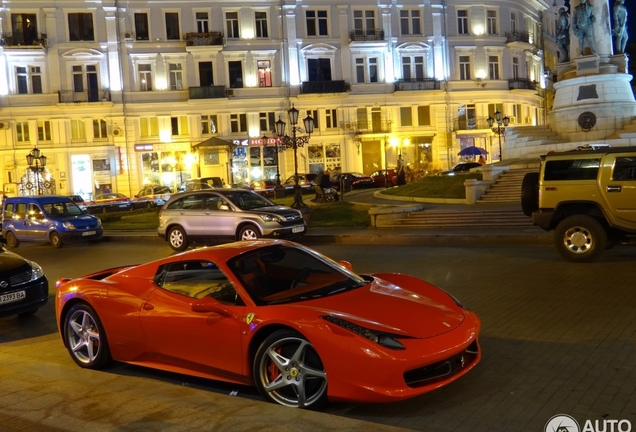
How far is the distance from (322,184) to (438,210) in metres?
8.75

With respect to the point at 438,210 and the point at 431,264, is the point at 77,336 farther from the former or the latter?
the point at 438,210

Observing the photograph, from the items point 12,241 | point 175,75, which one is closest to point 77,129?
point 175,75

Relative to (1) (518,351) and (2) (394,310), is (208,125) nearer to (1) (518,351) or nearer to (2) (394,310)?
(1) (518,351)

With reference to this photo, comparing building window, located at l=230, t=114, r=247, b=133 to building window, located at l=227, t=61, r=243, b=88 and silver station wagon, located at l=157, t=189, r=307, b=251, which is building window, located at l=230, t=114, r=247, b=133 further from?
silver station wagon, located at l=157, t=189, r=307, b=251

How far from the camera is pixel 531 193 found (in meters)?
13.1

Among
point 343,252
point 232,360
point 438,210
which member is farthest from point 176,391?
point 438,210

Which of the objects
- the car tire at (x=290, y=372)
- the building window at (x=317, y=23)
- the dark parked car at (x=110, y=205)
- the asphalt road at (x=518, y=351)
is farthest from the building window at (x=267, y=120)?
the car tire at (x=290, y=372)

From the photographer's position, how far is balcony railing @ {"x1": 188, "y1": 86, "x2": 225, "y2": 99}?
1918 inches

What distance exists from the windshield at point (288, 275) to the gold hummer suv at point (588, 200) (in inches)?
272

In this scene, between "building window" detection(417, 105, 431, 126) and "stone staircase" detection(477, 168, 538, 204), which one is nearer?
"stone staircase" detection(477, 168, 538, 204)

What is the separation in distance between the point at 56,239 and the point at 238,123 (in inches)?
1144

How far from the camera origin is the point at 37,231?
885 inches

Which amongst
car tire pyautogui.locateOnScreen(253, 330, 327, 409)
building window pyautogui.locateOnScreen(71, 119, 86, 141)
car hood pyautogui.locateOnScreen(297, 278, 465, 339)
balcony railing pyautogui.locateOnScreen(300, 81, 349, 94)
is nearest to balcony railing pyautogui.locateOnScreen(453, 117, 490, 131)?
balcony railing pyautogui.locateOnScreen(300, 81, 349, 94)

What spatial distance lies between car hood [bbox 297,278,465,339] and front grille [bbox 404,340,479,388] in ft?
0.77
